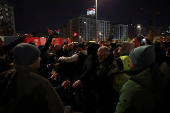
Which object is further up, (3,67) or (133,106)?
(3,67)

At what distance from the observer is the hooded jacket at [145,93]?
137 centimetres

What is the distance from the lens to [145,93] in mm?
1373

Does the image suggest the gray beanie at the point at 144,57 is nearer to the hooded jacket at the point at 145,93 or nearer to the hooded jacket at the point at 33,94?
the hooded jacket at the point at 145,93

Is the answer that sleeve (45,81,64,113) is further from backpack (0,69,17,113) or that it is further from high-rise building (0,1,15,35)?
high-rise building (0,1,15,35)

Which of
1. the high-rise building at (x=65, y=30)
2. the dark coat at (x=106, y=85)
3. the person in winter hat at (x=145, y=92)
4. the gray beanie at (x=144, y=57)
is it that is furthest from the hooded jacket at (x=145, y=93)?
the high-rise building at (x=65, y=30)

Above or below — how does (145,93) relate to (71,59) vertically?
below

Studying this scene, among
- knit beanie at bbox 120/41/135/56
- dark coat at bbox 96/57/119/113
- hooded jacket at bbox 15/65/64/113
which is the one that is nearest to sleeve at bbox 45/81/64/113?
hooded jacket at bbox 15/65/64/113

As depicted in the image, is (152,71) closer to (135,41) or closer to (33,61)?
(33,61)

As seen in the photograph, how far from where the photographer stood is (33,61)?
146 cm

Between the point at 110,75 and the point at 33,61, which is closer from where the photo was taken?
the point at 33,61

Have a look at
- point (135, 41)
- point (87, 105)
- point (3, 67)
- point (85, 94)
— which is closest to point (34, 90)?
point (3, 67)

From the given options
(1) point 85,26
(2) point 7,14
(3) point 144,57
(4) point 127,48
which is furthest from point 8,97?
(1) point 85,26

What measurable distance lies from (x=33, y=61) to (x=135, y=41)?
365cm

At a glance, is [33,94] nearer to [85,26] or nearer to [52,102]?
[52,102]
